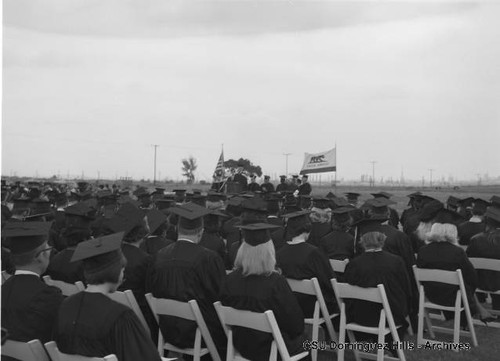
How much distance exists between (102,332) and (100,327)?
0.03 m

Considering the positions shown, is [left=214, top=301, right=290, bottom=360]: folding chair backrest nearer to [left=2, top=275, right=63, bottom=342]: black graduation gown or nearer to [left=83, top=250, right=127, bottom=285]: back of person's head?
[left=83, top=250, right=127, bottom=285]: back of person's head

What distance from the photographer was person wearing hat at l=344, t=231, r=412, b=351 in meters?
4.33

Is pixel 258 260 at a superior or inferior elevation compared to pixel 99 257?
inferior

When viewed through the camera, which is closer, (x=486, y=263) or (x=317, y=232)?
(x=486, y=263)

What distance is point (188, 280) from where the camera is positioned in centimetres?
401

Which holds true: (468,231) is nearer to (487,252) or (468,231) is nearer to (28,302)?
(487,252)

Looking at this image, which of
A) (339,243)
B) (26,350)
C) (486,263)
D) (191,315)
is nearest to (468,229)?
(486,263)

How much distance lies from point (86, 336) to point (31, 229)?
121cm

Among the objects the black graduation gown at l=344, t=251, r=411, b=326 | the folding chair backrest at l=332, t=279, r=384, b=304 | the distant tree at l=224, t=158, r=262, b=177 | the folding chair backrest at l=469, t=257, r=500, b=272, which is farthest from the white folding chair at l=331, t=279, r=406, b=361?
the distant tree at l=224, t=158, r=262, b=177

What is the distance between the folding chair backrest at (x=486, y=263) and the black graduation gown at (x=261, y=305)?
296 centimetres

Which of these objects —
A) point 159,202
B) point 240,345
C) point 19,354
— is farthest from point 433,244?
point 159,202

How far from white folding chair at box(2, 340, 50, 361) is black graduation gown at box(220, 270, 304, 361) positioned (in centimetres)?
144

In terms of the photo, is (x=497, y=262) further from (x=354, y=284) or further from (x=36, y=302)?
(x=36, y=302)

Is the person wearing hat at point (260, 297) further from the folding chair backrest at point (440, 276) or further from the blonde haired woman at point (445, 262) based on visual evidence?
the blonde haired woman at point (445, 262)
